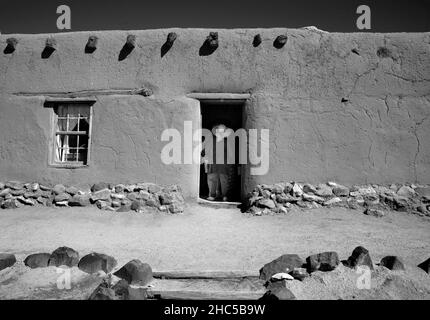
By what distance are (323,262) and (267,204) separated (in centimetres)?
263

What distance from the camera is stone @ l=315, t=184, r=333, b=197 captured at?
5.87m

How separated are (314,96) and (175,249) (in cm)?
418

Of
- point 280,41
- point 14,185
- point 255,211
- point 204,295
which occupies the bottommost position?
point 204,295

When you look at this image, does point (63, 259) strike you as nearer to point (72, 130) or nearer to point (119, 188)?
point (119, 188)

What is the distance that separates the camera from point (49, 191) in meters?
6.30

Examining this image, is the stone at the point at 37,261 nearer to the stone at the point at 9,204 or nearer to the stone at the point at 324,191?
the stone at the point at 9,204

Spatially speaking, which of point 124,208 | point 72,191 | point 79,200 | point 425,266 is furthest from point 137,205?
point 425,266

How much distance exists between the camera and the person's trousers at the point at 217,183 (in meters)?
7.17

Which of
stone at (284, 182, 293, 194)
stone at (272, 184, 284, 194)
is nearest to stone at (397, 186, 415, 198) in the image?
stone at (284, 182, 293, 194)

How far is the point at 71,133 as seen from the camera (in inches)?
259

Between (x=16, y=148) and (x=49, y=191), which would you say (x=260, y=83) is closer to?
(x=49, y=191)

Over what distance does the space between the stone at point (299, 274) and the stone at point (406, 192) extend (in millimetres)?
3715

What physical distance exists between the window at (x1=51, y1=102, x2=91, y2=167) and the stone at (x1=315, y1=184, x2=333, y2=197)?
196 inches
